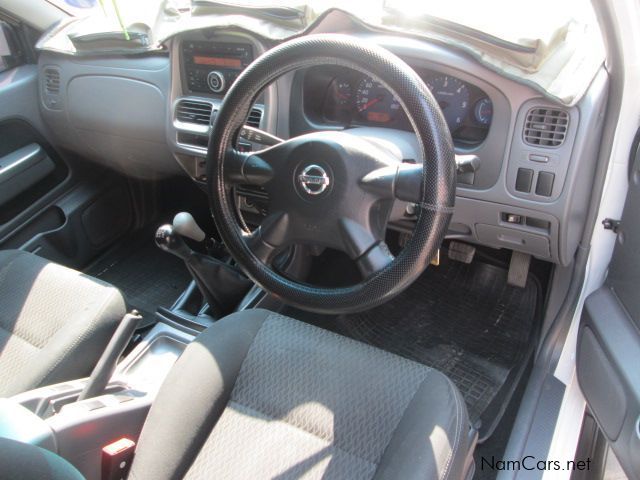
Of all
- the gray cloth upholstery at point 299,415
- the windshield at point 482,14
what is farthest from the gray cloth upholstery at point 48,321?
the windshield at point 482,14

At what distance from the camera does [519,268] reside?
183cm

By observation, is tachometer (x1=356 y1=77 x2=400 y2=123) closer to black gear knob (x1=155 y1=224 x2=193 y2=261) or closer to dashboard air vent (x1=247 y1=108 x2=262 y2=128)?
dashboard air vent (x1=247 y1=108 x2=262 y2=128)

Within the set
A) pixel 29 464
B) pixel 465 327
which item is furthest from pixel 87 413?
pixel 465 327

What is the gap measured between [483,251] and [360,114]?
2.37 feet

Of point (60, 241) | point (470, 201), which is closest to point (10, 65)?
point (60, 241)

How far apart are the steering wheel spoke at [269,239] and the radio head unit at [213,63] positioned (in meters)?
0.63

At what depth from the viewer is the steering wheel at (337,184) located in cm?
98

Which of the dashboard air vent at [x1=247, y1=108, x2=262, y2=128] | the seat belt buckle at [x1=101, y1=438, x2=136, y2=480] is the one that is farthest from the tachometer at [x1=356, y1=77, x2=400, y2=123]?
the seat belt buckle at [x1=101, y1=438, x2=136, y2=480]

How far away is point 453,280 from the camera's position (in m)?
2.03

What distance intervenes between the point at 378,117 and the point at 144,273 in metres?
1.20

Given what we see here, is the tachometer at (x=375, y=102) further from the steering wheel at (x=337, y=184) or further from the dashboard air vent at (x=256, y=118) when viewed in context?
the steering wheel at (x=337, y=184)

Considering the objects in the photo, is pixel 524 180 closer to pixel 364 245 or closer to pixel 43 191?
pixel 364 245

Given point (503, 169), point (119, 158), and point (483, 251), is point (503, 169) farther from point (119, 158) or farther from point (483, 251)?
point (119, 158)

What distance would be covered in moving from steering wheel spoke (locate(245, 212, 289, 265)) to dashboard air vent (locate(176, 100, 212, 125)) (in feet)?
2.07
